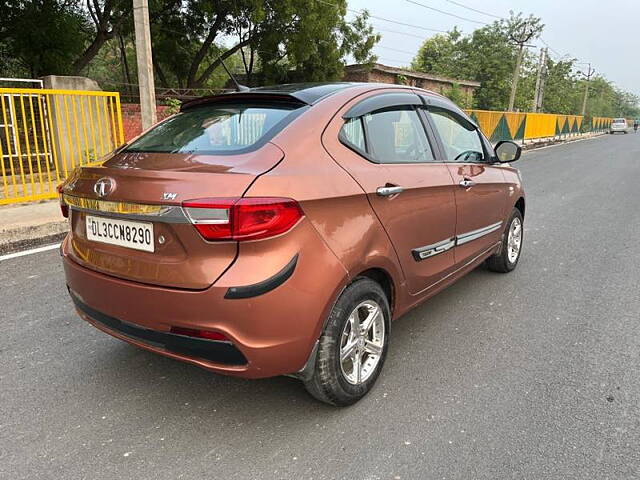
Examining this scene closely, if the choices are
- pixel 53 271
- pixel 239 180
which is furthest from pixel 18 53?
pixel 239 180

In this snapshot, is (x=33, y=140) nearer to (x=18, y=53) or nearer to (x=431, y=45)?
(x=18, y=53)

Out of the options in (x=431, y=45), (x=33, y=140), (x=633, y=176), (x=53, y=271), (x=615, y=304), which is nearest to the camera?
(x=615, y=304)

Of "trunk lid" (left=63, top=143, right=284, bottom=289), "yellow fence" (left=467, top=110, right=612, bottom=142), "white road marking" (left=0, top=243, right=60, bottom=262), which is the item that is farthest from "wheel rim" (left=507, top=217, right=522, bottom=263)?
"yellow fence" (left=467, top=110, right=612, bottom=142)

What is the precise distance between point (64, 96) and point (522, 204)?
7.33 meters

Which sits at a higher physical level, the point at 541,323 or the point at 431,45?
the point at 431,45

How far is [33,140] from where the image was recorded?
26.9ft

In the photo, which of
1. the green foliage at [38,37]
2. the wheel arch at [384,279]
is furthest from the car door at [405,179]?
the green foliage at [38,37]

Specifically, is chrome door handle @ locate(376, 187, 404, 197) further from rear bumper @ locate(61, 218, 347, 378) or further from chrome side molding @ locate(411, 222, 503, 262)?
rear bumper @ locate(61, 218, 347, 378)

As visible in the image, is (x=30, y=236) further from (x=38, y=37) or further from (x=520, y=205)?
(x=38, y=37)

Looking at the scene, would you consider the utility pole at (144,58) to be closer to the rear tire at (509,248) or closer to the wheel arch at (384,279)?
the rear tire at (509,248)

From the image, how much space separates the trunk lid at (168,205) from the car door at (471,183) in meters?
1.70

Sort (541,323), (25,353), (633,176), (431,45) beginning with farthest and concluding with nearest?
(431,45) < (633,176) < (541,323) < (25,353)

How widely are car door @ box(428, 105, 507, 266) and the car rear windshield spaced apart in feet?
4.48

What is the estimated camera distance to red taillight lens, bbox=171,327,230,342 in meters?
2.17
